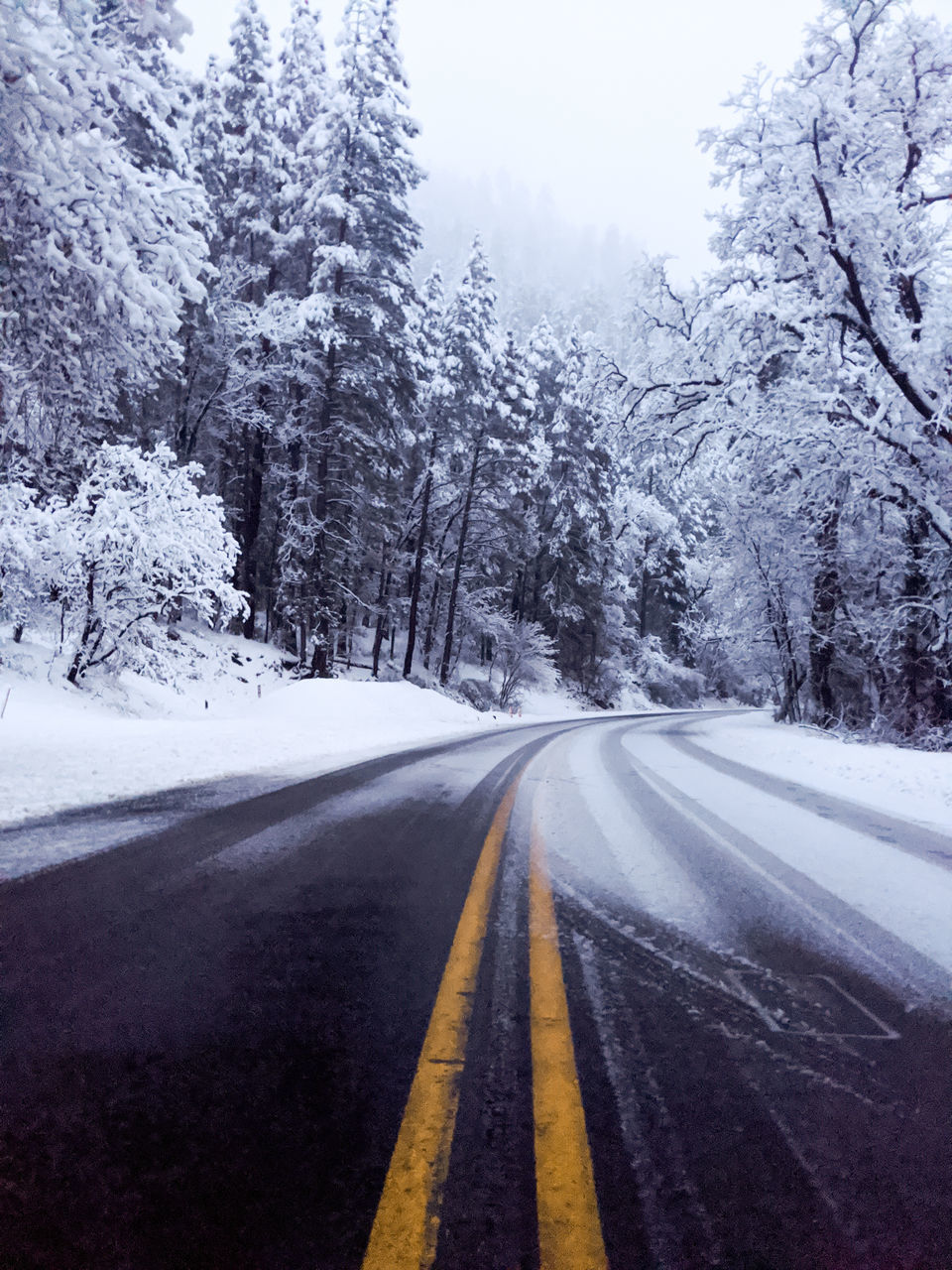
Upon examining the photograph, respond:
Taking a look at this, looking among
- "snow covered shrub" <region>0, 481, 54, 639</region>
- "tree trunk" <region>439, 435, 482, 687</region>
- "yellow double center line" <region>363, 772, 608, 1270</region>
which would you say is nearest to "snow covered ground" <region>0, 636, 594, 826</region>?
"snow covered shrub" <region>0, 481, 54, 639</region>

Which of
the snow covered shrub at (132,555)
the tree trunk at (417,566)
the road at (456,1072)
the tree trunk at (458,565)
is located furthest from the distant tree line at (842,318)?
the tree trunk at (458,565)

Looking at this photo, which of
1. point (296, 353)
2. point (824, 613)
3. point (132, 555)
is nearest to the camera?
point (132, 555)

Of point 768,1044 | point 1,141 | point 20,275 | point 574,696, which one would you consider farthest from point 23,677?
point 574,696

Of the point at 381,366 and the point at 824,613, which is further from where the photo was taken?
the point at 381,366

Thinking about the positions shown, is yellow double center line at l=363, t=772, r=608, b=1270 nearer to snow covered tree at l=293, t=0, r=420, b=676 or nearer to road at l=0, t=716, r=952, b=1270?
road at l=0, t=716, r=952, b=1270

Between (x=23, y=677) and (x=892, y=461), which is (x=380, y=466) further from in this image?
(x=892, y=461)

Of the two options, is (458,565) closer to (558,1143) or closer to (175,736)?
(175,736)

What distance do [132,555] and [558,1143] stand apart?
1367 centimetres

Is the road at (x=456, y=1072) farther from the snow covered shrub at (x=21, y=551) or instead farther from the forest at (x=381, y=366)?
the snow covered shrub at (x=21, y=551)

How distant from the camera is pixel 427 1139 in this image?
1570 millimetres

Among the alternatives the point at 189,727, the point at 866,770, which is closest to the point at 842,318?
the point at 866,770

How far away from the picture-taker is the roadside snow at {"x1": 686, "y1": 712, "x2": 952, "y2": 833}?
25.8 feet

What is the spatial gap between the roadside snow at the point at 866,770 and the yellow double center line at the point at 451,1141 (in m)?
5.88

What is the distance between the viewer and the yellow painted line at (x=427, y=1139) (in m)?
1.25
